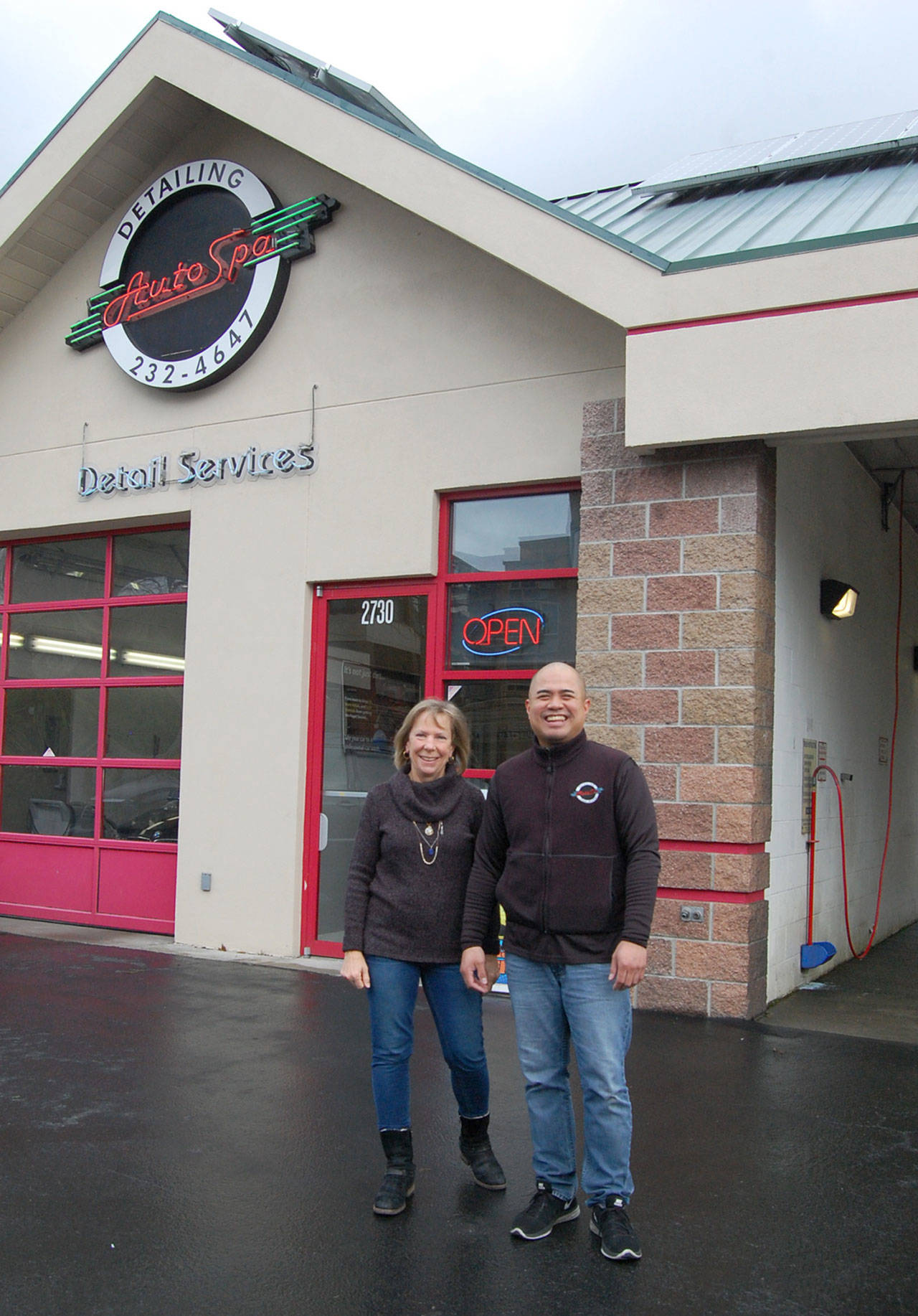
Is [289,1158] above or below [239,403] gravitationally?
below

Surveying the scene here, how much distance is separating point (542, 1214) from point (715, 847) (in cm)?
315

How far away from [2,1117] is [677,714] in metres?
3.95

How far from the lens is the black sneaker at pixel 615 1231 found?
11.6 feet

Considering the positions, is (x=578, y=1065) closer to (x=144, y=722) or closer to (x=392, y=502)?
(x=392, y=502)

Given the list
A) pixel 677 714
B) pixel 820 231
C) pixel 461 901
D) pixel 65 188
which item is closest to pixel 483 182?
pixel 820 231

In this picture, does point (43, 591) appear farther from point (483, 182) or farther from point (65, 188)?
point (483, 182)

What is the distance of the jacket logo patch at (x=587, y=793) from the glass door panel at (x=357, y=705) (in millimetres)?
4436

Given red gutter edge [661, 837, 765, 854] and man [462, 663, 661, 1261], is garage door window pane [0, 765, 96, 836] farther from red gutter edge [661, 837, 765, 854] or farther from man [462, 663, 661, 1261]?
man [462, 663, 661, 1261]

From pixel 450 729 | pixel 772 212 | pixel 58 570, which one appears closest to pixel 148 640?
pixel 58 570

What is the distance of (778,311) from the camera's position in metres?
6.14

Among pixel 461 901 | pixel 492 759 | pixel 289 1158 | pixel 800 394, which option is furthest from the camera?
pixel 492 759

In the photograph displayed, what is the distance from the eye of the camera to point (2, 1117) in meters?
4.85

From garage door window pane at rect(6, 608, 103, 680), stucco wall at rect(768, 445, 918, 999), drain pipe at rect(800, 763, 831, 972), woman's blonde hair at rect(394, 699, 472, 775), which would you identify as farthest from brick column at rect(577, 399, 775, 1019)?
garage door window pane at rect(6, 608, 103, 680)

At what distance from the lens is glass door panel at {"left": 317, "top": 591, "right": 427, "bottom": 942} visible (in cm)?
824
